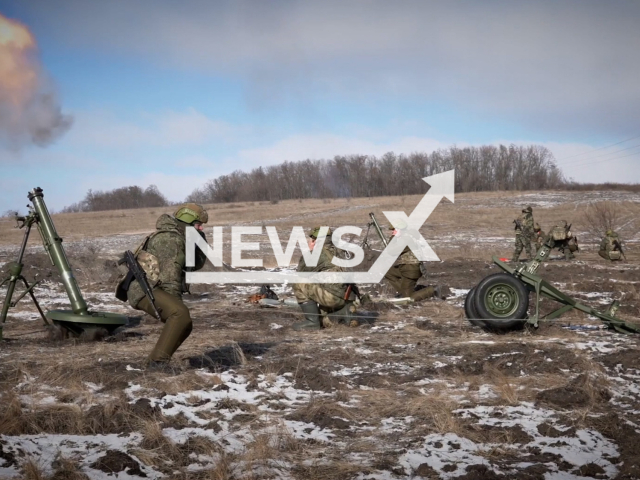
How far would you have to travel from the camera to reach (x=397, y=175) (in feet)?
283

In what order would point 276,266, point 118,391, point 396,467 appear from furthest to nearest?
point 276,266
point 118,391
point 396,467

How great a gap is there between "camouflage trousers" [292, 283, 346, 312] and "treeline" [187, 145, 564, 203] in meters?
67.5

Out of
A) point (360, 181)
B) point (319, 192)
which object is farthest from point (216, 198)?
point (360, 181)

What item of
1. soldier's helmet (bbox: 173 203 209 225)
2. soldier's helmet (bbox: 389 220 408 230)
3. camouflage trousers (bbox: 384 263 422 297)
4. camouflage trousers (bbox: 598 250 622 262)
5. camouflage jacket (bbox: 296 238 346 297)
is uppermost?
soldier's helmet (bbox: 173 203 209 225)

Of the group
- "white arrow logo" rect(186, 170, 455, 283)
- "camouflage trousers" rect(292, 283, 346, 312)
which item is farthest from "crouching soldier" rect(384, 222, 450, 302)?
"camouflage trousers" rect(292, 283, 346, 312)

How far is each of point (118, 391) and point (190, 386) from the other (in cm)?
69

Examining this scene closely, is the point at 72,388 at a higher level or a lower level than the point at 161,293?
lower

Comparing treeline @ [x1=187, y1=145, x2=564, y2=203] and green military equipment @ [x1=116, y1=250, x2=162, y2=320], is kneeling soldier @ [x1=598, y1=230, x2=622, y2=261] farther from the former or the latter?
treeline @ [x1=187, y1=145, x2=564, y2=203]

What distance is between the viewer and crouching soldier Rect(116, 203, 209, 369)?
6.68m

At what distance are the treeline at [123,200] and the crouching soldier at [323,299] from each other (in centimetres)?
5543

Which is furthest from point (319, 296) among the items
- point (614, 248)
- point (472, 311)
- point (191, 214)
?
point (614, 248)

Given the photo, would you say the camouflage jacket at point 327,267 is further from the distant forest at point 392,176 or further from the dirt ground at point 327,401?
the distant forest at point 392,176

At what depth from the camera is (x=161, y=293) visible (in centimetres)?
670

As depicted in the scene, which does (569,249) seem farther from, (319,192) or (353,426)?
(319,192)
